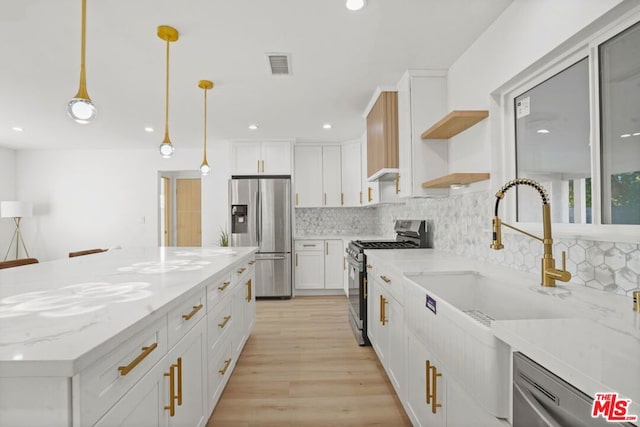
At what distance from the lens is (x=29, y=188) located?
226 inches

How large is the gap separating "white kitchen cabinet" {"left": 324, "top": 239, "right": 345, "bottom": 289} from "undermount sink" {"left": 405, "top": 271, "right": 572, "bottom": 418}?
3.24m

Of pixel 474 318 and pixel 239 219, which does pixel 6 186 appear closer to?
pixel 239 219

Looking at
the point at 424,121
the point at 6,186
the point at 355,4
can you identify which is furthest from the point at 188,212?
the point at 355,4

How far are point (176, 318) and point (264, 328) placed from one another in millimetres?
2400

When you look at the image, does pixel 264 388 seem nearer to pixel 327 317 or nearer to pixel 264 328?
pixel 264 328

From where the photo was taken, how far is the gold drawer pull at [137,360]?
903 millimetres

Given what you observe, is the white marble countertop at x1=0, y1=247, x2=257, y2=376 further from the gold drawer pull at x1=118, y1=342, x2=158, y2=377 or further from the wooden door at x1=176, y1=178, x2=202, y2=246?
the wooden door at x1=176, y1=178, x2=202, y2=246

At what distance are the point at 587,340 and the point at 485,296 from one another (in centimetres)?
97

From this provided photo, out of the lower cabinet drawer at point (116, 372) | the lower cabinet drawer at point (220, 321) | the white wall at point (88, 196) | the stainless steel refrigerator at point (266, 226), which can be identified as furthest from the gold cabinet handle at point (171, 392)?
the white wall at point (88, 196)

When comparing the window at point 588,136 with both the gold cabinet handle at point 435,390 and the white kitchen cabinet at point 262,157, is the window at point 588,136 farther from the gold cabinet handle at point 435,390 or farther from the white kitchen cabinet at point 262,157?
the white kitchen cabinet at point 262,157

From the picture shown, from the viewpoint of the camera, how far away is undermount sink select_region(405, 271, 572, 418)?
3.08ft

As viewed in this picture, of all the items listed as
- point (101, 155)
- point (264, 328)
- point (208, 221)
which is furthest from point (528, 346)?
point (101, 155)

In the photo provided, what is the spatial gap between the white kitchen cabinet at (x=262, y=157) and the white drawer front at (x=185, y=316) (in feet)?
11.6

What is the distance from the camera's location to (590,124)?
4.49 feet
